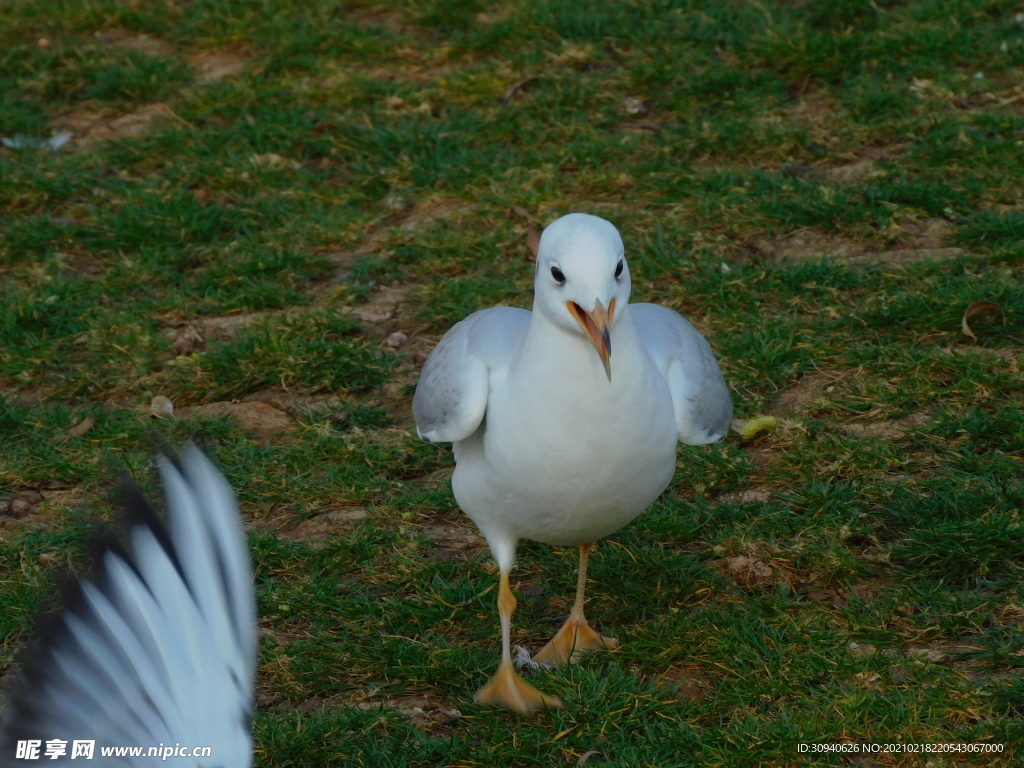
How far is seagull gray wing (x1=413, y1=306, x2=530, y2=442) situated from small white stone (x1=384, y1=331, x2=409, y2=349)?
4.50ft

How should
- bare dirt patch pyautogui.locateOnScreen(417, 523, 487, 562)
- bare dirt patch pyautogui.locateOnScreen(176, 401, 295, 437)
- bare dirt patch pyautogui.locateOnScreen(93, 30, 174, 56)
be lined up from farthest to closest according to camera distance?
bare dirt patch pyautogui.locateOnScreen(93, 30, 174, 56)
bare dirt patch pyautogui.locateOnScreen(176, 401, 295, 437)
bare dirt patch pyautogui.locateOnScreen(417, 523, 487, 562)

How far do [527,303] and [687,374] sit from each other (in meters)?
1.81

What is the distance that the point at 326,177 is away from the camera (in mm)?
6094

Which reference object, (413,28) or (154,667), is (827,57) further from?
(154,667)

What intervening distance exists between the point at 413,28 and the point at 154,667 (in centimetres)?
586

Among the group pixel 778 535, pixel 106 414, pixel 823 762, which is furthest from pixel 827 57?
→ pixel 823 762

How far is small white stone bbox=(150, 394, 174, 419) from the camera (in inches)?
184

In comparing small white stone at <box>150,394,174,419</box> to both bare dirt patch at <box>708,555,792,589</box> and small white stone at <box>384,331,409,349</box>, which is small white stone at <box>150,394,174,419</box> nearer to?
small white stone at <box>384,331,409,349</box>

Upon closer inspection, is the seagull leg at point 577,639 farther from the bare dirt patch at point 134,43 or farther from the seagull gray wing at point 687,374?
the bare dirt patch at point 134,43

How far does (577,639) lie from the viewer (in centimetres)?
357

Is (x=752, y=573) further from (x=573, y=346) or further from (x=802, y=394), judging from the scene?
(x=573, y=346)

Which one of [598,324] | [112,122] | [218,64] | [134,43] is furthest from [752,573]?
[134,43]

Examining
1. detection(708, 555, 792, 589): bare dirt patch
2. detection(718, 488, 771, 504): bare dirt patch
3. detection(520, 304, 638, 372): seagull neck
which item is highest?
detection(520, 304, 638, 372): seagull neck

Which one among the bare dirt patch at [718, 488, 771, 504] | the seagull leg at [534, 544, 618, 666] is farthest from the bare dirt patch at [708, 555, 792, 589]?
the seagull leg at [534, 544, 618, 666]
